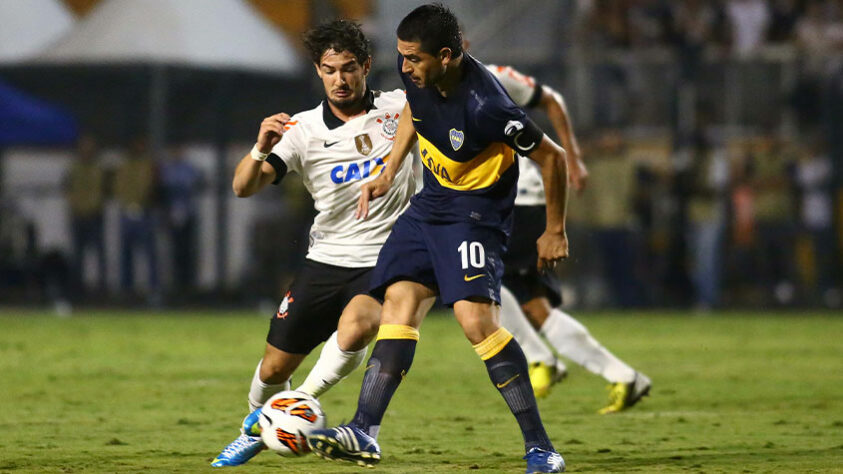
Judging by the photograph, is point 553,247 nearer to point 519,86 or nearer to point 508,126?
point 508,126

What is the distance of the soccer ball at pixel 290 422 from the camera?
5.58 meters

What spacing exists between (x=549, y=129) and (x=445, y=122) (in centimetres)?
1203

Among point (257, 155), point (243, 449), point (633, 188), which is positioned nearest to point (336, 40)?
point (257, 155)

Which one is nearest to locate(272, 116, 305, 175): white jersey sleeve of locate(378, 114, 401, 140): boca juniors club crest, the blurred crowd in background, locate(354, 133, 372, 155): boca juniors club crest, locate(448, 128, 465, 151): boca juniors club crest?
locate(354, 133, 372, 155): boca juniors club crest

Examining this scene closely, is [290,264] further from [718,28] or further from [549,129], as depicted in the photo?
[718,28]

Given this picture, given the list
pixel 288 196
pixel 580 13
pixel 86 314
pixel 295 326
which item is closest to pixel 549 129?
pixel 580 13

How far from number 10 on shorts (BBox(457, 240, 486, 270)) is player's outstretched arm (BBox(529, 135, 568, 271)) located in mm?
238

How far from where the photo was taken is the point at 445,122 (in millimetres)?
5836

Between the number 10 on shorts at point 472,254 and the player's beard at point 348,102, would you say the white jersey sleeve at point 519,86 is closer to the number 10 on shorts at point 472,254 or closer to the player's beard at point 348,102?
the player's beard at point 348,102

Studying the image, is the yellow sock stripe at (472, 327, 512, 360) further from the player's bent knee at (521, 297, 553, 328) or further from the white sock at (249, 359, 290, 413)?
the player's bent knee at (521, 297, 553, 328)

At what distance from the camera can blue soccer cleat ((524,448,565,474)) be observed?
565 cm

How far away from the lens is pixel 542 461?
5648 millimetres

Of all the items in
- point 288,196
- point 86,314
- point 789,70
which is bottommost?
point 86,314

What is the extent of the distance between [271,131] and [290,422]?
1.33 meters
